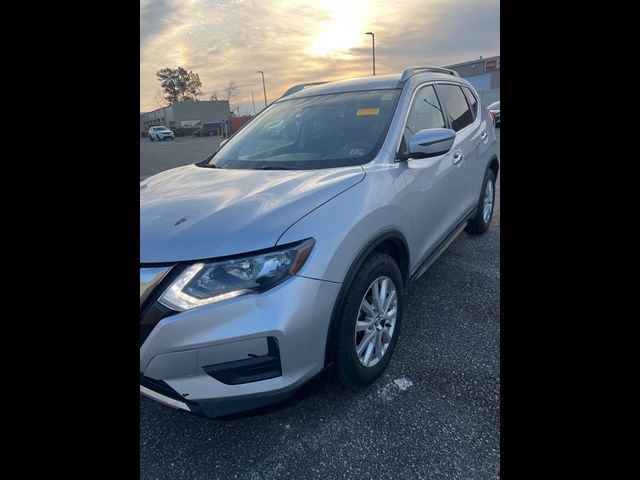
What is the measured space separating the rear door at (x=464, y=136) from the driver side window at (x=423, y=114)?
7.1 inches

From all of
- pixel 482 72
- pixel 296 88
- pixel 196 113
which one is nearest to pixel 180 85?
pixel 196 113

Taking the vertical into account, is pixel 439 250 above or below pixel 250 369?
above

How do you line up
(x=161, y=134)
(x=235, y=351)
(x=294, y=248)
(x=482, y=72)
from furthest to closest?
(x=482, y=72), (x=161, y=134), (x=294, y=248), (x=235, y=351)

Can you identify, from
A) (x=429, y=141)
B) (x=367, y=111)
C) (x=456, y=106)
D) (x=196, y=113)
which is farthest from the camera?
(x=196, y=113)

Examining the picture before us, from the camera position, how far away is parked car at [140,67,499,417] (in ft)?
4.92

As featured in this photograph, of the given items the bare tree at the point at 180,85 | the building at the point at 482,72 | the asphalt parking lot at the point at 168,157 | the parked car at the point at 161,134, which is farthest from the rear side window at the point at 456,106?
the bare tree at the point at 180,85

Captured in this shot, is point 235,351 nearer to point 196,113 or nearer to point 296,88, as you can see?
point 296,88

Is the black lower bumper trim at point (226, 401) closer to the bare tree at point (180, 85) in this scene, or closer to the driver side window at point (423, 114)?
the driver side window at point (423, 114)

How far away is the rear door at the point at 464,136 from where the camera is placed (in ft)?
10.7

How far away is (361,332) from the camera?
2014mm

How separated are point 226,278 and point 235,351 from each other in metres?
0.29
